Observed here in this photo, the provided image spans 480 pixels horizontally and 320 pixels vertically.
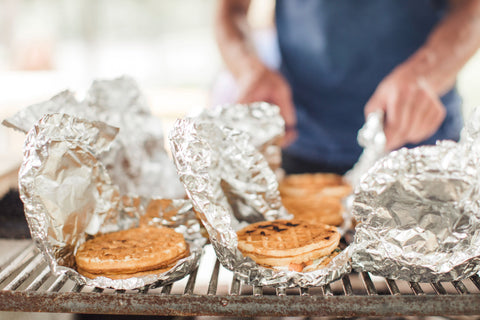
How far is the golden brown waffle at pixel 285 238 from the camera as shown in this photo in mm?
966

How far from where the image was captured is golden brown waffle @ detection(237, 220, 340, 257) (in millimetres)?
966

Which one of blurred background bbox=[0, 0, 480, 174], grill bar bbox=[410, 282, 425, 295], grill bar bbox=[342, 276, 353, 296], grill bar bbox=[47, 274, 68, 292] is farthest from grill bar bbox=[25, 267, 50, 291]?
blurred background bbox=[0, 0, 480, 174]

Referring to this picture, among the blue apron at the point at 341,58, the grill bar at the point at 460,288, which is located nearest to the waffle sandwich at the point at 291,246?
the grill bar at the point at 460,288

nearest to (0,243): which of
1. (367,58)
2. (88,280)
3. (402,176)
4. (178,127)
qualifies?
(88,280)

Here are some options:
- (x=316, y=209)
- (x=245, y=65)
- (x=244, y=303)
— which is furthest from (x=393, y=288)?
(x=245, y=65)

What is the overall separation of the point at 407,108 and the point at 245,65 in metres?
0.72

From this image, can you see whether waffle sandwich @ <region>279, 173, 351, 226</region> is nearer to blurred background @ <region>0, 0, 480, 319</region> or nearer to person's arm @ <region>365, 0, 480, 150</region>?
person's arm @ <region>365, 0, 480, 150</region>

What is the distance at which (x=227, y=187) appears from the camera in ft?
3.97

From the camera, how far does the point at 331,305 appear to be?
80cm

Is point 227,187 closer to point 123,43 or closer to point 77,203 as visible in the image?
point 77,203

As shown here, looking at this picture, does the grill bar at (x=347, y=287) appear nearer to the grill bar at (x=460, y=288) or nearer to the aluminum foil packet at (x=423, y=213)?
the aluminum foil packet at (x=423, y=213)

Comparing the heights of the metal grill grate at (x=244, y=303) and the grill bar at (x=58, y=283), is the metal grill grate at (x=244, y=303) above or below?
above

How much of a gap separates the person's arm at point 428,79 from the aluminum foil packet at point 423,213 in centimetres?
50

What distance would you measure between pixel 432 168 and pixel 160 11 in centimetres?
490
